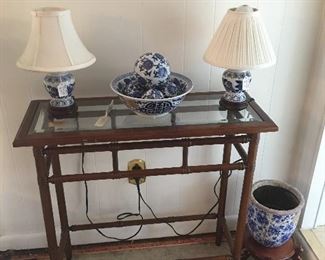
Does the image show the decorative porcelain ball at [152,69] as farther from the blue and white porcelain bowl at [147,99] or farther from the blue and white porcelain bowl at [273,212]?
the blue and white porcelain bowl at [273,212]

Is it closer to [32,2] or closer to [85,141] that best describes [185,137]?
[85,141]

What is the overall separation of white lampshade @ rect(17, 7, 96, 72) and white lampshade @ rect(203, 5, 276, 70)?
0.44m

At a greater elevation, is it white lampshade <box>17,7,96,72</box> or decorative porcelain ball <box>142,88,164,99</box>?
white lampshade <box>17,7,96,72</box>

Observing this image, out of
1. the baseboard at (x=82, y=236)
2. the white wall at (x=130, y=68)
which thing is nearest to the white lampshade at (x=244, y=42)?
the white wall at (x=130, y=68)

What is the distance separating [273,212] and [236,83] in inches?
20.5

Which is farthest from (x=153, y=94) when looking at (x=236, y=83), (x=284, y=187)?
(x=284, y=187)

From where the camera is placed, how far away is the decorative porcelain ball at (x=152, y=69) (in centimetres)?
106

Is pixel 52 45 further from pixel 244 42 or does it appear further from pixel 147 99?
pixel 244 42

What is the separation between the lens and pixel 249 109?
118cm

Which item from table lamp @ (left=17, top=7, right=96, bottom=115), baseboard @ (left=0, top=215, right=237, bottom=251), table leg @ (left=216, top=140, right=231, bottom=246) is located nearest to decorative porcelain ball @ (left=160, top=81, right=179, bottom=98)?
table lamp @ (left=17, top=7, right=96, bottom=115)

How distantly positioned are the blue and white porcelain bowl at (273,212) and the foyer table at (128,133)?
178 millimetres

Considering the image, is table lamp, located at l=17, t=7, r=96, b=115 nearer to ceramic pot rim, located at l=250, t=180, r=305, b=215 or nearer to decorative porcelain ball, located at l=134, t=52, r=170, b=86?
decorative porcelain ball, located at l=134, t=52, r=170, b=86

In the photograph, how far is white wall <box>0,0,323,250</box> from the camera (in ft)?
3.98

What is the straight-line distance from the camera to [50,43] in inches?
40.0
